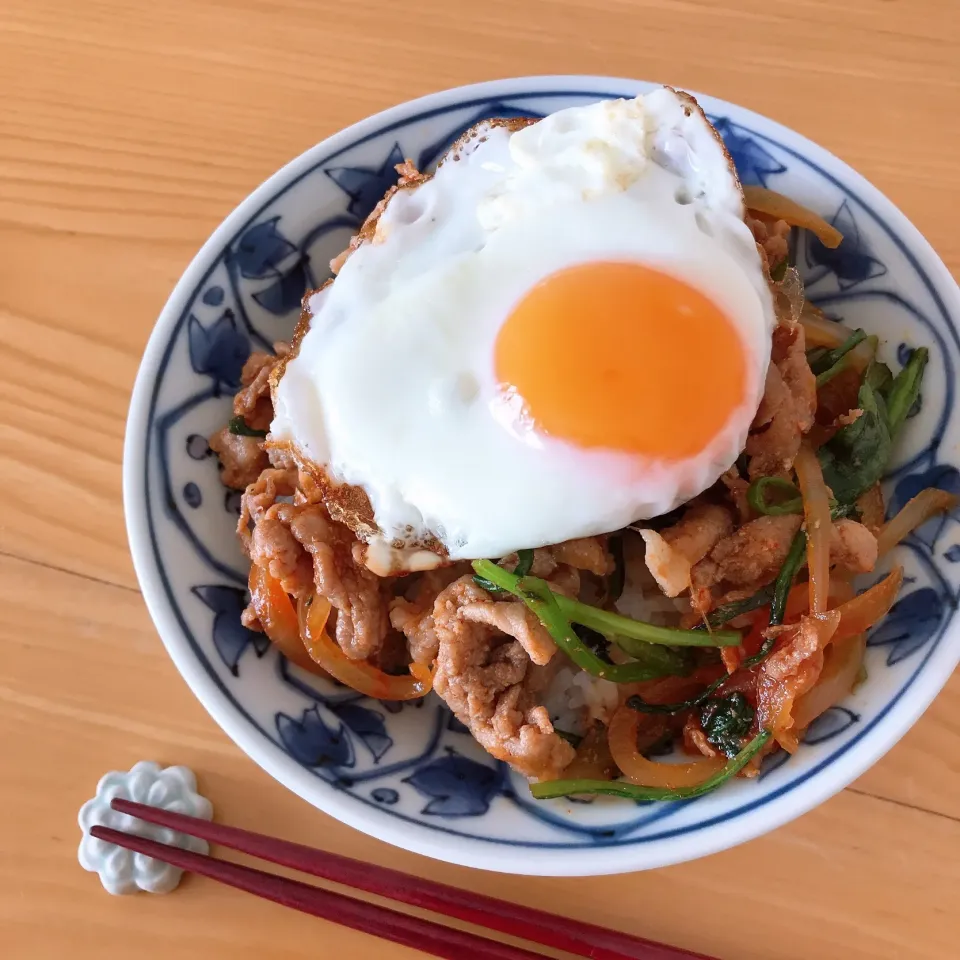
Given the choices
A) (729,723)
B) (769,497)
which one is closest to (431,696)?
(729,723)

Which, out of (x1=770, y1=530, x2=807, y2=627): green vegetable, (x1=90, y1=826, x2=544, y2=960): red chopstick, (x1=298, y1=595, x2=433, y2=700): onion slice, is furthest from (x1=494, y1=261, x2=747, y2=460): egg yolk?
(x1=90, y1=826, x2=544, y2=960): red chopstick

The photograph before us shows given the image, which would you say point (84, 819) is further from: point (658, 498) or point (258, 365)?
point (658, 498)

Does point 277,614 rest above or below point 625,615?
below

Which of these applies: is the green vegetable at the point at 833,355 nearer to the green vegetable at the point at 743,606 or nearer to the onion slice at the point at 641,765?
the green vegetable at the point at 743,606

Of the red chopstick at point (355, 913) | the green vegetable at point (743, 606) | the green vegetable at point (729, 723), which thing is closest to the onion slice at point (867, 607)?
the green vegetable at point (743, 606)

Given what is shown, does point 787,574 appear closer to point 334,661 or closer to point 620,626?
point 620,626

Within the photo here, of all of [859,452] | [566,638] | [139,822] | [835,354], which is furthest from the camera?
[139,822]
